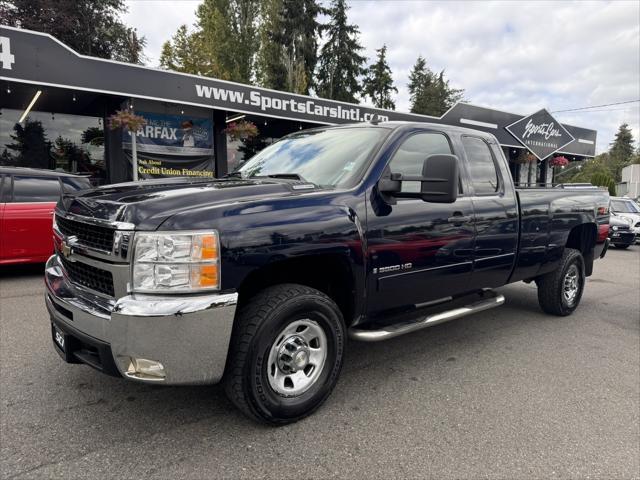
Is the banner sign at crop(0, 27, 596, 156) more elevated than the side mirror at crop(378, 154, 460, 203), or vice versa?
the banner sign at crop(0, 27, 596, 156)

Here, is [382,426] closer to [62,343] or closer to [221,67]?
[62,343]

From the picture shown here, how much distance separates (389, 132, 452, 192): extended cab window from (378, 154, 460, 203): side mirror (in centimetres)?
19

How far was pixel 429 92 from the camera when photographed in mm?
54969

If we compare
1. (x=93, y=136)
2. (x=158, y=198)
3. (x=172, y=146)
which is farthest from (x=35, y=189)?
(x=93, y=136)

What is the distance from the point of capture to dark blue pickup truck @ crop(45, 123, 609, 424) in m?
2.31

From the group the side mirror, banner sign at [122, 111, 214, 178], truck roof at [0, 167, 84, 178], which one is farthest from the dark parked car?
truck roof at [0, 167, 84, 178]

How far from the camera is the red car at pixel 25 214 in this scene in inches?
255

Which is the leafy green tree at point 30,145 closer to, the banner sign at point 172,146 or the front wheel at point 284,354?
the banner sign at point 172,146

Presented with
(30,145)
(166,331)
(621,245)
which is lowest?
(621,245)

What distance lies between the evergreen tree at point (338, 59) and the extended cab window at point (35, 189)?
35278 mm

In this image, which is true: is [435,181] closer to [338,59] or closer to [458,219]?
[458,219]

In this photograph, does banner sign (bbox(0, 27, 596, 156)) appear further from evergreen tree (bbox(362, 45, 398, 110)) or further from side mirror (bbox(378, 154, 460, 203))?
evergreen tree (bbox(362, 45, 398, 110))

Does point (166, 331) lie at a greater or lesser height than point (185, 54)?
lesser

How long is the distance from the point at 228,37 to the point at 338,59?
493 inches
